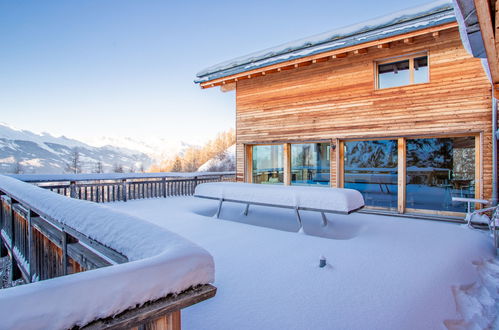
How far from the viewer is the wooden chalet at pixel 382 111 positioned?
6.12 metres

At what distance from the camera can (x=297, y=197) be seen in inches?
212

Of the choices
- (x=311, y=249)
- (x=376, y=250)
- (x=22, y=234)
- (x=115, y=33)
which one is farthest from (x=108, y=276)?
(x=115, y=33)

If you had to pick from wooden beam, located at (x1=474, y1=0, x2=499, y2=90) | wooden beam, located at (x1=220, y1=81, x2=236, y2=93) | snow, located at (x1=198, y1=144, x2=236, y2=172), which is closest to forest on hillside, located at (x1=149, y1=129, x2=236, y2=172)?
snow, located at (x1=198, y1=144, x2=236, y2=172)

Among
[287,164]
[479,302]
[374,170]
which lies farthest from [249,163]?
[479,302]

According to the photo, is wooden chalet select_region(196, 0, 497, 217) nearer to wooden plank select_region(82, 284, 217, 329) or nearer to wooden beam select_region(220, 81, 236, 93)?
wooden beam select_region(220, 81, 236, 93)

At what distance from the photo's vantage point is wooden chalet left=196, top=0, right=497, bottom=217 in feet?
20.1

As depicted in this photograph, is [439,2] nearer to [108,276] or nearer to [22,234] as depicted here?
[108,276]

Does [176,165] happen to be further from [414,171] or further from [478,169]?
[478,169]

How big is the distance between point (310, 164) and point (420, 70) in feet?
13.0

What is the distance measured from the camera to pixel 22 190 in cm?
288

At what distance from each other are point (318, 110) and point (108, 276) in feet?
26.3

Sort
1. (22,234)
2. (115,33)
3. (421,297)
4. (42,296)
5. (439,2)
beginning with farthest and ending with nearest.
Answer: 1. (115,33)
2. (439,2)
3. (22,234)
4. (421,297)
5. (42,296)

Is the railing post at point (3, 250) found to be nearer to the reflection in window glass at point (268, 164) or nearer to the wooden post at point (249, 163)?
the wooden post at point (249, 163)

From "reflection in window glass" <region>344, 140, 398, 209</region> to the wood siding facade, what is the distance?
1.38 feet
